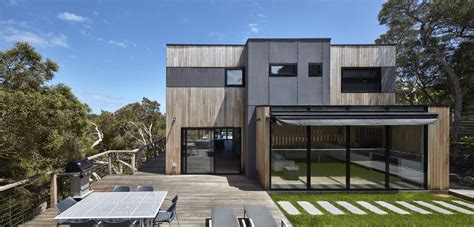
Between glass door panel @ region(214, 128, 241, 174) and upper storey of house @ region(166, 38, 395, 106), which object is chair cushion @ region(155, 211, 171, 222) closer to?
glass door panel @ region(214, 128, 241, 174)

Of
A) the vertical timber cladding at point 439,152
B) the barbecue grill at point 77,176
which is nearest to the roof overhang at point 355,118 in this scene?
the vertical timber cladding at point 439,152

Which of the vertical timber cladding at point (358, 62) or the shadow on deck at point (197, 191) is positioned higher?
the vertical timber cladding at point (358, 62)

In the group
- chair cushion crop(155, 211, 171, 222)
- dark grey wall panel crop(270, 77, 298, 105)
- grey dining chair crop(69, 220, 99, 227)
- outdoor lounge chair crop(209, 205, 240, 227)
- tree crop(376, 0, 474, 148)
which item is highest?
tree crop(376, 0, 474, 148)

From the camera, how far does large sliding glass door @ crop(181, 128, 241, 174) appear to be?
31.4ft

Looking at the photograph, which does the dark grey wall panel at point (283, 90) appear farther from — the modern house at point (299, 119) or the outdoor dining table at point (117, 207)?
the outdoor dining table at point (117, 207)

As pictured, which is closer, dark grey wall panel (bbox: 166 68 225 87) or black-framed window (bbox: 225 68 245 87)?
dark grey wall panel (bbox: 166 68 225 87)

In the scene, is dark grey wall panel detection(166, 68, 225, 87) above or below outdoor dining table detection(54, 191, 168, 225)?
above

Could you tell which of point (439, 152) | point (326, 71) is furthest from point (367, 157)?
point (326, 71)

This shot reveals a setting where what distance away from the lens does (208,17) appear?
1077 centimetres

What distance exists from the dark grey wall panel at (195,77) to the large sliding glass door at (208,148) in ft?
6.57

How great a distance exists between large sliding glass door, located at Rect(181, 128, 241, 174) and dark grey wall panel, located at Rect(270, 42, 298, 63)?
356 centimetres

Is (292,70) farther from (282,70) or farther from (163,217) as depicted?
(163,217)

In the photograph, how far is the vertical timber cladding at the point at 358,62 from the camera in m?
9.62

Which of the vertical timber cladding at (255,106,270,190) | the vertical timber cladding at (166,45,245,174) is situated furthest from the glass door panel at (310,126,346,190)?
the vertical timber cladding at (166,45,245,174)
